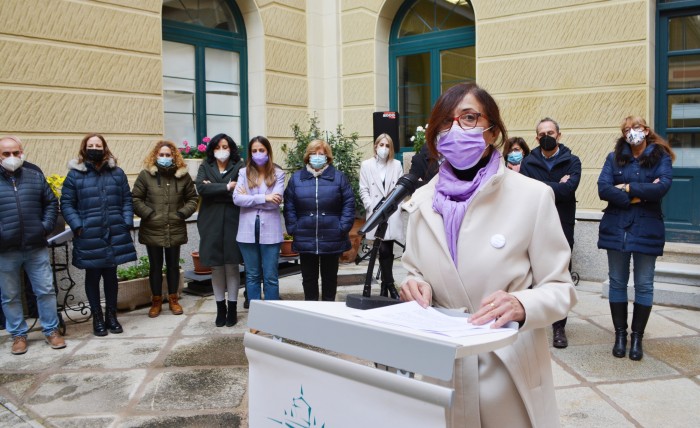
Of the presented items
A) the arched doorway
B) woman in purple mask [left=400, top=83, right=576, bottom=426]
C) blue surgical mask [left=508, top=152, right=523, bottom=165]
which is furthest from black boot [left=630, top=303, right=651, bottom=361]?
the arched doorway

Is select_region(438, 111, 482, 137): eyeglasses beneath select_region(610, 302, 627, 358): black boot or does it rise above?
above

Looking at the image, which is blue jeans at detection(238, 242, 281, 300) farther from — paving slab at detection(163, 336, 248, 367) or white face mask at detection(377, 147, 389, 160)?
white face mask at detection(377, 147, 389, 160)

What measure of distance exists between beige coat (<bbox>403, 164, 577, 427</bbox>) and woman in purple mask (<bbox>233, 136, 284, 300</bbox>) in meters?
4.36

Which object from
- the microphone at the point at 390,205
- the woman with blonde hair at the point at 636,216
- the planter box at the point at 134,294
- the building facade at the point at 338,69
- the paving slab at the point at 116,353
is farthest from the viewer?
the building facade at the point at 338,69

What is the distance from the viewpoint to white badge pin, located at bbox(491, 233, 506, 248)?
1.90m

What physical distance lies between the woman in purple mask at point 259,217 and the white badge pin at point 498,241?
4469 millimetres

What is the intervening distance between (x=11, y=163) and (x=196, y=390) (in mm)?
2820

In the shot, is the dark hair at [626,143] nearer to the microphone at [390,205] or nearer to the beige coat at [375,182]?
the beige coat at [375,182]

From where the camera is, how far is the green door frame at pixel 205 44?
377 inches

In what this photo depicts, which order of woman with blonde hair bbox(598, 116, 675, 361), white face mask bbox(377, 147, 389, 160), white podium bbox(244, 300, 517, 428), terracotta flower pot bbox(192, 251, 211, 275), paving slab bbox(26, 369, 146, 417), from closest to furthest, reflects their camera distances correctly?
1. white podium bbox(244, 300, 517, 428)
2. paving slab bbox(26, 369, 146, 417)
3. woman with blonde hair bbox(598, 116, 675, 361)
4. white face mask bbox(377, 147, 389, 160)
5. terracotta flower pot bbox(192, 251, 211, 275)

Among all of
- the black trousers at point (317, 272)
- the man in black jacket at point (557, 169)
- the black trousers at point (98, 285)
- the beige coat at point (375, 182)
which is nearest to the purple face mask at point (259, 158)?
the black trousers at point (317, 272)

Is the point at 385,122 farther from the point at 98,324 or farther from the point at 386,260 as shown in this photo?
the point at 98,324

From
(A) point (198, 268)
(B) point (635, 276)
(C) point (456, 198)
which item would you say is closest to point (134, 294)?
(A) point (198, 268)

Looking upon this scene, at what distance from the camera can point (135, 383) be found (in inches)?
191
